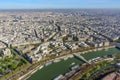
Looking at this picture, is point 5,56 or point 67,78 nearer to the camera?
point 67,78

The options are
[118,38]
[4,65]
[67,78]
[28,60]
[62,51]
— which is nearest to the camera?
[67,78]

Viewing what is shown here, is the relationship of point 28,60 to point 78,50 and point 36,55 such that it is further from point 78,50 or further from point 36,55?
point 78,50

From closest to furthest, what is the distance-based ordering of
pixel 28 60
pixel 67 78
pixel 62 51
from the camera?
pixel 67 78 → pixel 28 60 → pixel 62 51

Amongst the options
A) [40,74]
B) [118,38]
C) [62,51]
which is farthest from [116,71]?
[118,38]

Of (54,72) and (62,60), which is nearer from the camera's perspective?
(54,72)

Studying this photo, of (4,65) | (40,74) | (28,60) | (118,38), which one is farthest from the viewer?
(118,38)

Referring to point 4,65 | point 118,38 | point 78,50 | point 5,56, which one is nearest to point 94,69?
point 78,50

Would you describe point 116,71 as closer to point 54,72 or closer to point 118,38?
point 54,72

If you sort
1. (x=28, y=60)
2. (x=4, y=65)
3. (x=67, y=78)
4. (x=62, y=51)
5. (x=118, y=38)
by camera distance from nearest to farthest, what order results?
(x=67, y=78), (x=4, y=65), (x=28, y=60), (x=62, y=51), (x=118, y=38)
